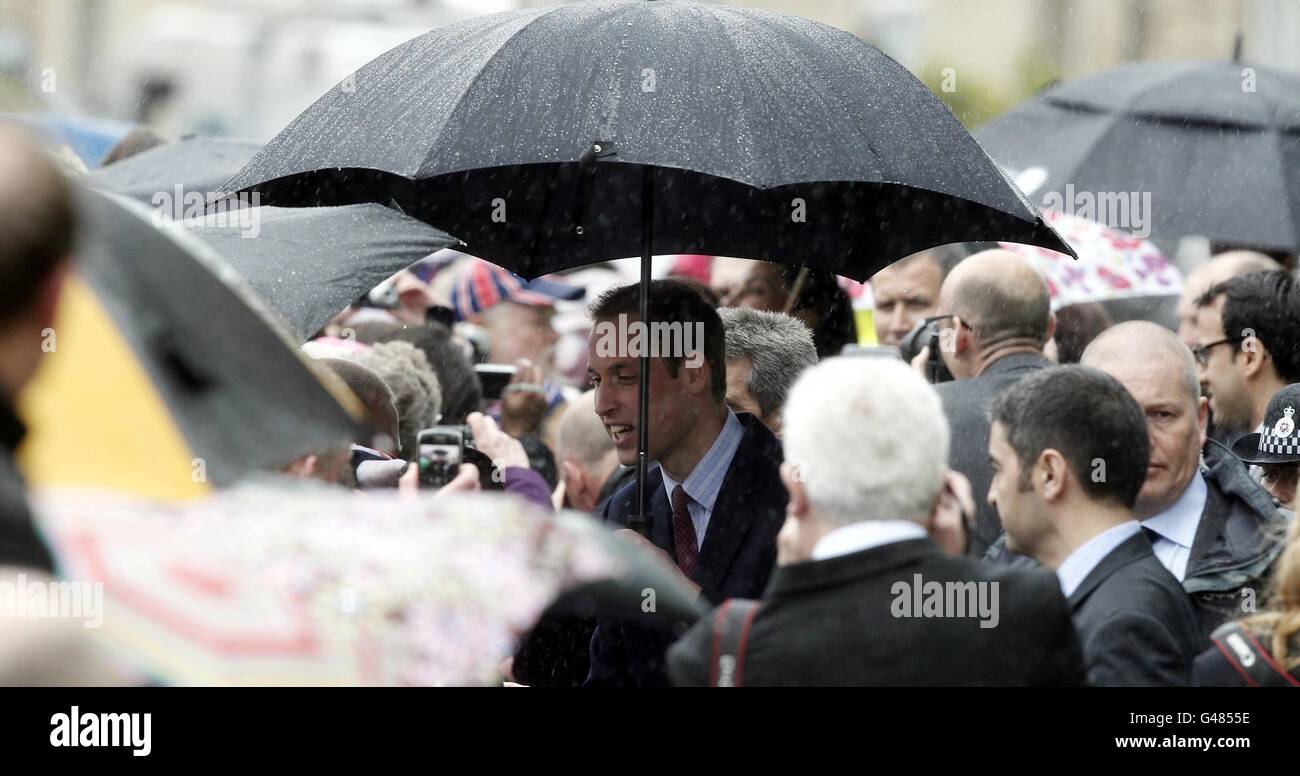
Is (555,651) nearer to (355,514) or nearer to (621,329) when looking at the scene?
(621,329)

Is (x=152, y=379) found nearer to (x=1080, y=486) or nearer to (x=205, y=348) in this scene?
(x=205, y=348)

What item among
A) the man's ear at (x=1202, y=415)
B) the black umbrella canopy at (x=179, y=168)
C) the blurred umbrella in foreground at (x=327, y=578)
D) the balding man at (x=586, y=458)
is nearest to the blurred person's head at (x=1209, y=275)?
the man's ear at (x=1202, y=415)

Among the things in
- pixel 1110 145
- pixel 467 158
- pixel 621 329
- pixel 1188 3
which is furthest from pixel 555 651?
pixel 1188 3

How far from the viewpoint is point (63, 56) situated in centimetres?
3644

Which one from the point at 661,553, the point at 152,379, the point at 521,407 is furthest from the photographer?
the point at 521,407

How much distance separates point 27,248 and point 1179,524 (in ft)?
12.8

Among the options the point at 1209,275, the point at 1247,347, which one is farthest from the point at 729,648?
the point at 1209,275

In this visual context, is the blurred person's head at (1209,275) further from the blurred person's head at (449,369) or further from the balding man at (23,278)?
the balding man at (23,278)

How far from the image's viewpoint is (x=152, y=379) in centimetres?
214

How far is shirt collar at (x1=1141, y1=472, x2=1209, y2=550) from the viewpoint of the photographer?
5027 mm

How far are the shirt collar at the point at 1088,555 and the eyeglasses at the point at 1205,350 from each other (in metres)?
2.31

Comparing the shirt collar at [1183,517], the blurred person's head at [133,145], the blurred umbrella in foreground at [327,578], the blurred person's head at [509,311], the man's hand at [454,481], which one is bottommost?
the blurred umbrella in foreground at [327,578]

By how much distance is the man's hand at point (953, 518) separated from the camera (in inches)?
133

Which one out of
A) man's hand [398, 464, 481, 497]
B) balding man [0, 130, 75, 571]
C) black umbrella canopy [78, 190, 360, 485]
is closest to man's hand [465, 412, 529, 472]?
man's hand [398, 464, 481, 497]
